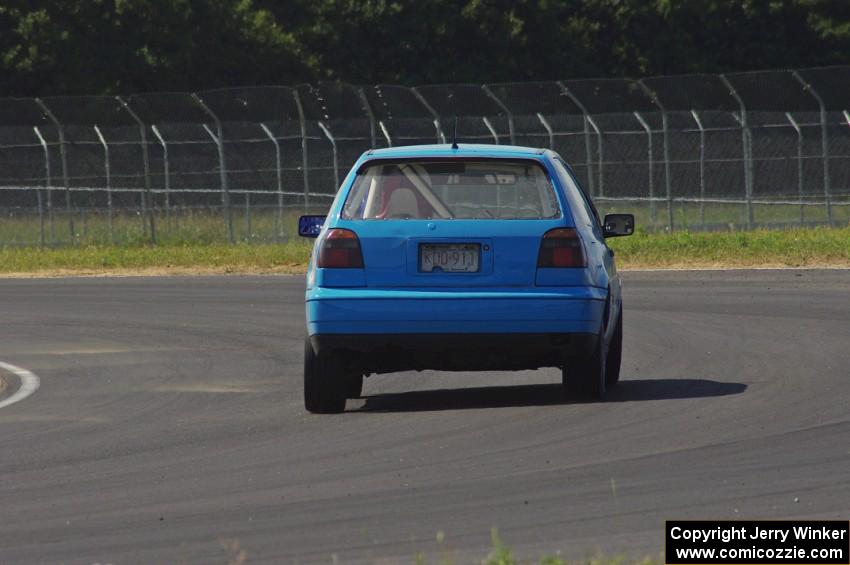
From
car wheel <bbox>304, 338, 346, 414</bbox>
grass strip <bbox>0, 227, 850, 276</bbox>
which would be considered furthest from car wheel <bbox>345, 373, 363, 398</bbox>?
grass strip <bbox>0, 227, 850, 276</bbox>

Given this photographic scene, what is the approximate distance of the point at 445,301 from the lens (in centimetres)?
1055

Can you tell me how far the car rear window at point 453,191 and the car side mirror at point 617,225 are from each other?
57.4 inches

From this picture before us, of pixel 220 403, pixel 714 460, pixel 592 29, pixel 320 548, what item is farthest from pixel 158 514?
pixel 592 29

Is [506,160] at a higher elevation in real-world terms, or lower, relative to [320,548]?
higher

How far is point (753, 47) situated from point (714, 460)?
55.7 metres

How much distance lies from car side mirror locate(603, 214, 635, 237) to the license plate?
1.94 m

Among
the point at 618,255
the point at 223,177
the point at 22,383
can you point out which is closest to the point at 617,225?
the point at 22,383

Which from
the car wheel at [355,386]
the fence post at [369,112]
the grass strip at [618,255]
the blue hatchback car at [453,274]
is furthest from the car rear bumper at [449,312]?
the fence post at [369,112]

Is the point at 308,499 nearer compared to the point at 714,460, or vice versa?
the point at 308,499

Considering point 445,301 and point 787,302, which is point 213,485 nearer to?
point 445,301

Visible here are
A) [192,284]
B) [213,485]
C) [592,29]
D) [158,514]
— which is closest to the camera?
[158,514]

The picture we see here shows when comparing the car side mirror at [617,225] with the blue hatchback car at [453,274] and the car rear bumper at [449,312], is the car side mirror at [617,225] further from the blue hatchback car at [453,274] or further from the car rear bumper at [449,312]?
the car rear bumper at [449,312]

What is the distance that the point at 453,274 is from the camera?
1066 cm

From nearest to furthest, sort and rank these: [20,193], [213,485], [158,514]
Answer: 1. [158,514]
2. [213,485]
3. [20,193]
